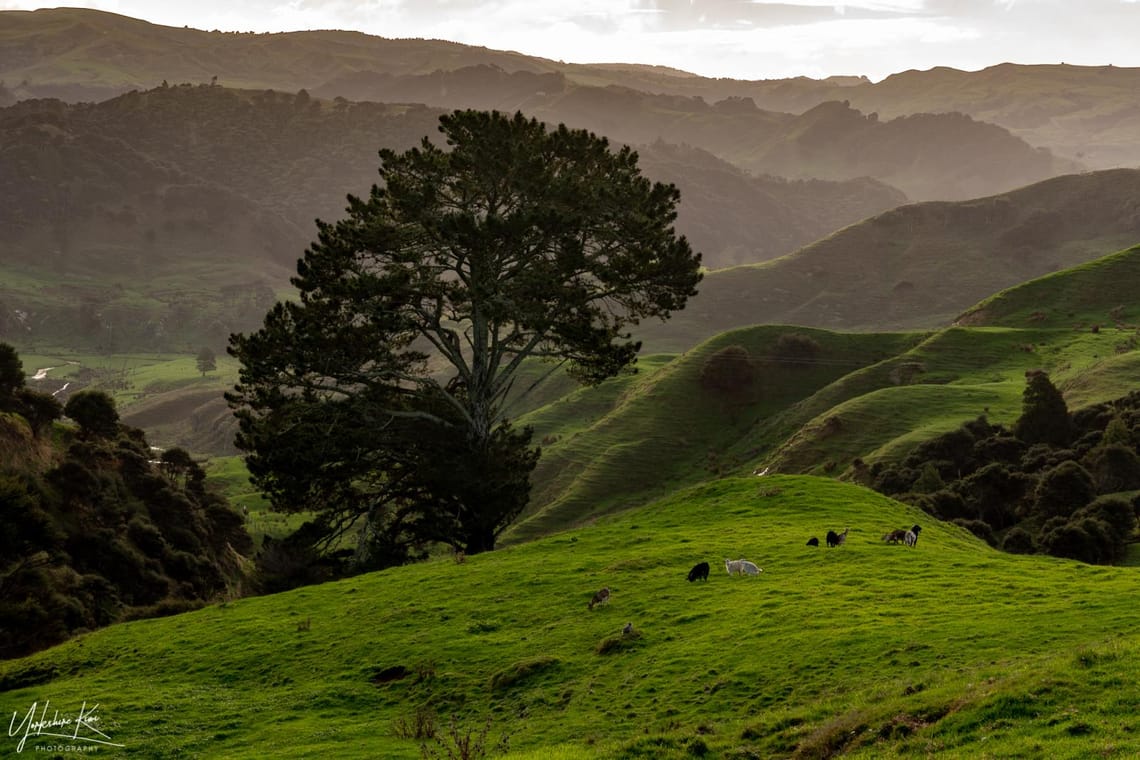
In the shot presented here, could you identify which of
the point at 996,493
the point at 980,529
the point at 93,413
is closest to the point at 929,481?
the point at 996,493

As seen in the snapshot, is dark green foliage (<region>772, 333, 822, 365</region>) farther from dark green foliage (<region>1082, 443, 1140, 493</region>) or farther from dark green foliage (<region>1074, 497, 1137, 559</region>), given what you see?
dark green foliage (<region>1074, 497, 1137, 559</region>)

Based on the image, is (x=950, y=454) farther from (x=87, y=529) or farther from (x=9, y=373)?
(x=9, y=373)

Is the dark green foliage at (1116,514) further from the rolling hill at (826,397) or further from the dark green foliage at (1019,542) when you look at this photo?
the rolling hill at (826,397)

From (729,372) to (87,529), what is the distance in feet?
231

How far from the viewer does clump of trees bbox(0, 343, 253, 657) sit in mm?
42125

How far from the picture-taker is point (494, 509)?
48.8 metres

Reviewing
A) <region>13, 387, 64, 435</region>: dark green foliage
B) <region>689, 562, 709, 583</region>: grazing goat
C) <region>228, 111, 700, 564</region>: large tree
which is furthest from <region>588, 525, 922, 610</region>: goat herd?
<region>13, 387, 64, 435</region>: dark green foliage

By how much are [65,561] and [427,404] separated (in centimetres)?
2359

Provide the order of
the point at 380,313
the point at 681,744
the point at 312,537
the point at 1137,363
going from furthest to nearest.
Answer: the point at 1137,363, the point at 312,537, the point at 380,313, the point at 681,744

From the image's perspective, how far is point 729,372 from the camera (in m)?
107

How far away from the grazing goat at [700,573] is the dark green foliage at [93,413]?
192 ft

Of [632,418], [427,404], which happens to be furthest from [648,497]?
[427,404]

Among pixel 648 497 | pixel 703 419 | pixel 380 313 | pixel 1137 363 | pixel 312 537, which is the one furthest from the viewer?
pixel 703 419

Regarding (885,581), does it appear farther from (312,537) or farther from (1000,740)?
(312,537)
